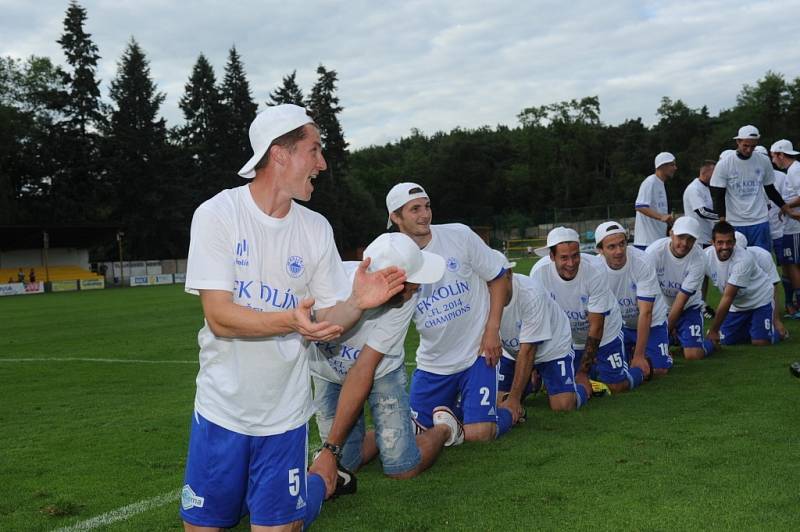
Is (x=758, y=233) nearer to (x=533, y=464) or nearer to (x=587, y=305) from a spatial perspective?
(x=587, y=305)

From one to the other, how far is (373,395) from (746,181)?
27.9 ft

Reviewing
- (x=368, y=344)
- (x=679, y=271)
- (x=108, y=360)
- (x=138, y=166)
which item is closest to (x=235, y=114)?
(x=138, y=166)

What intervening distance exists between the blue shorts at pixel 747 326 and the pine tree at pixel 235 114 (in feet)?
215

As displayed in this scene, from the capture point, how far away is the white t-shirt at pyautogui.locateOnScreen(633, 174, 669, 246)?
12.1 m

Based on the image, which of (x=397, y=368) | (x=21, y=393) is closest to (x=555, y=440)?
(x=397, y=368)

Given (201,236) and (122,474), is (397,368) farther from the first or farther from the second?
(201,236)

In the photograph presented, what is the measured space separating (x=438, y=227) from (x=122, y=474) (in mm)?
3013

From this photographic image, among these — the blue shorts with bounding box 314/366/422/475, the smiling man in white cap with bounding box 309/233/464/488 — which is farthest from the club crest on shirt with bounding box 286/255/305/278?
the blue shorts with bounding box 314/366/422/475

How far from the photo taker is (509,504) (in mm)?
4441

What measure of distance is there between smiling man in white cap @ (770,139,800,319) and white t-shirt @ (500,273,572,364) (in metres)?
6.49

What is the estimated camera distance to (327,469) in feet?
15.0

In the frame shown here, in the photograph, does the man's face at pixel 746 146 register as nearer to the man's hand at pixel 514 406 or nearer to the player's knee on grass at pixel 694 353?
the player's knee on grass at pixel 694 353

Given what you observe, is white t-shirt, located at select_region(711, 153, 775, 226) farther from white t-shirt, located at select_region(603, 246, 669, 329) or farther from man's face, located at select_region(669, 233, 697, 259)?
white t-shirt, located at select_region(603, 246, 669, 329)

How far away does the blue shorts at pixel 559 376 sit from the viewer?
24.1ft
